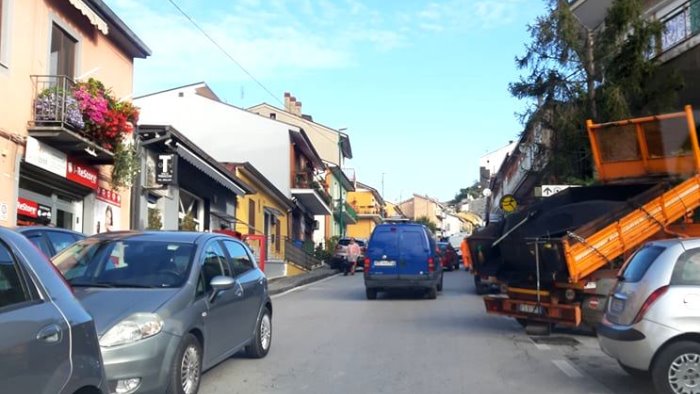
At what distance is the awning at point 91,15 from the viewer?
14133 mm

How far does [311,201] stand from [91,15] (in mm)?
33234

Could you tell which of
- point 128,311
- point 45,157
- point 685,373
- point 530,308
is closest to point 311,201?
point 45,157

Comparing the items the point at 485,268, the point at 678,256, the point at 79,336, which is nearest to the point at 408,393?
the point at 678,256

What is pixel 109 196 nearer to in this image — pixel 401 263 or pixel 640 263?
pixel 401 263

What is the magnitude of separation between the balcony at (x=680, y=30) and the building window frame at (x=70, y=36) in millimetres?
13419

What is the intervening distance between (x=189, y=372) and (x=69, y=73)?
33.8ft

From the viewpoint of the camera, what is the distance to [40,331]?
3758 millimetres

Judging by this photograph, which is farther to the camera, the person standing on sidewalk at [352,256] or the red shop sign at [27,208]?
the person standing on sidewalk at [352,256]

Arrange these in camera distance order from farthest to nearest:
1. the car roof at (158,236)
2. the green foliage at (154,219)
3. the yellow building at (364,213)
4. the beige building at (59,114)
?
the yellow building at (364,213), the green foliage at (154,219), the beige building at (59,114), the car roof at (158,236)

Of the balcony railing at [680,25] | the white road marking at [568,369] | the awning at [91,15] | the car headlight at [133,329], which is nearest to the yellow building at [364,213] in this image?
the balcony railing at [680,25]

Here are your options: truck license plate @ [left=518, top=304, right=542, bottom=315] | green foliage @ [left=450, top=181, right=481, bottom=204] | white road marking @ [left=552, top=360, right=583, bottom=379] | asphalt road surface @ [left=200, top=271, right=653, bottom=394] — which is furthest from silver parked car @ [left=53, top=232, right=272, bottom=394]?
green foliage @ [left=450, top=181, right=481, bottom=204]

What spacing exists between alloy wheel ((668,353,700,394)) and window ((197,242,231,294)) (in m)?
4.56

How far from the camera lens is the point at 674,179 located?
1195cm

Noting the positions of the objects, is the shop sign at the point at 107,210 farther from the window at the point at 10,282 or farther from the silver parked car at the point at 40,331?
the window at the point at 10,282
